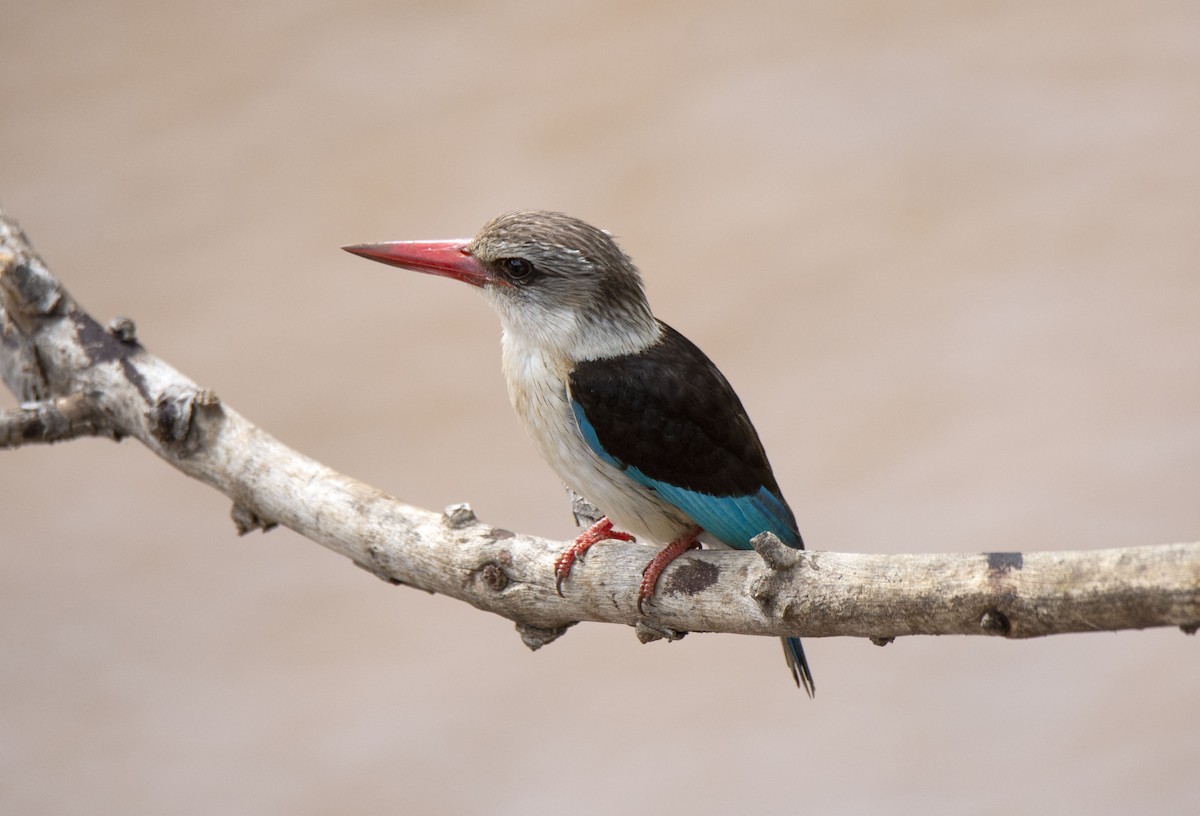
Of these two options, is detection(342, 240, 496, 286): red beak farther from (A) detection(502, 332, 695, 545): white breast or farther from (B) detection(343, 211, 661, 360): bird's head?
(A) detection(502, 332, 695, 545): white breast

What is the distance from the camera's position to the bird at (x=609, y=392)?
1.81 m

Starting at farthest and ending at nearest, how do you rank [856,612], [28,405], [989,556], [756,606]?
[28,405]
[756,606]
[856,612]
[989,556]

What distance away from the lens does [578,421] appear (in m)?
1.84

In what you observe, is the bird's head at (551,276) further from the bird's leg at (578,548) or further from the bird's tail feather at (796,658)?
the bird's tail feather at (796,658)

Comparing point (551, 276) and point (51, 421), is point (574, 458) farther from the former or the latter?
point (51, 421)

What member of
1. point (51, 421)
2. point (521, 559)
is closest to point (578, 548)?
point (521, 559)

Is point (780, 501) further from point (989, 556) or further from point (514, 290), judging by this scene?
point (989, 556)

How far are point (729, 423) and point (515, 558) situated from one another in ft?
1.29

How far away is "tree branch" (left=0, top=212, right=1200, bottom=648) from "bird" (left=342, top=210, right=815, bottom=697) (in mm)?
100

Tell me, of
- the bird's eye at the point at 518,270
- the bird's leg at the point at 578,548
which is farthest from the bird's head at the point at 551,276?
the bird's leg at the point at 578,548

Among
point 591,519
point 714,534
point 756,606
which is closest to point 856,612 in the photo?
point 756,606

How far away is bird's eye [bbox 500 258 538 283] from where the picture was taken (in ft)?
6.20

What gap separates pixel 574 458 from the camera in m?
1.87

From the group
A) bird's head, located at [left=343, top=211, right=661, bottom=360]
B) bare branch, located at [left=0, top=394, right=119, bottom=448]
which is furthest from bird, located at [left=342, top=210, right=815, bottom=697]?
bare branch, located at [left=0, top=394, right=119, bottom=448]
